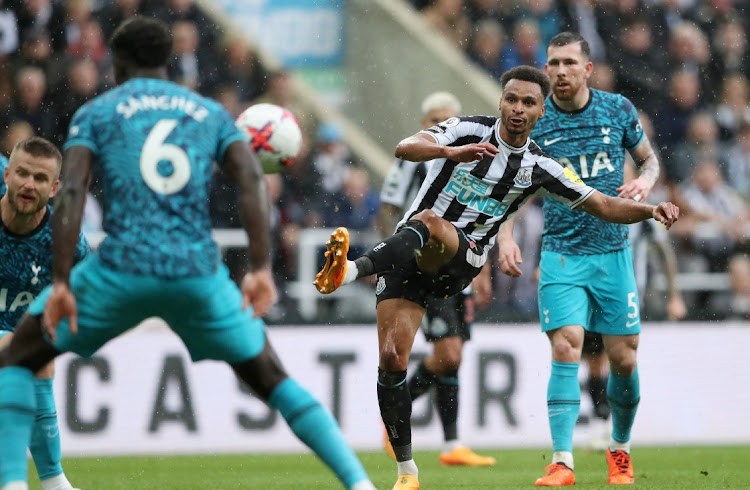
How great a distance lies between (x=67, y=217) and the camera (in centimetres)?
425

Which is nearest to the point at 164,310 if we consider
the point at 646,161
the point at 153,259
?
the point at 153,259

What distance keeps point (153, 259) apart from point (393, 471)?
4218mm

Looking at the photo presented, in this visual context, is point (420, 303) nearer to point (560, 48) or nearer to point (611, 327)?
point (611, 327)

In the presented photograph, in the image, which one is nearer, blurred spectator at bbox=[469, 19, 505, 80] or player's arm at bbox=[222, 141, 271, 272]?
player's arm at bbox=[222, 141, 271, 272]

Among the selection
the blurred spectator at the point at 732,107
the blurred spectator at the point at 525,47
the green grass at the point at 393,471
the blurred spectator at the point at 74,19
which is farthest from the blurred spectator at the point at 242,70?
the blurred spectator at the point at 732,107

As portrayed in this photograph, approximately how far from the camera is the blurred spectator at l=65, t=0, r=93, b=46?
1203 centimetres

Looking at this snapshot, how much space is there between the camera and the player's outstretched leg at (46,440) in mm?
5809

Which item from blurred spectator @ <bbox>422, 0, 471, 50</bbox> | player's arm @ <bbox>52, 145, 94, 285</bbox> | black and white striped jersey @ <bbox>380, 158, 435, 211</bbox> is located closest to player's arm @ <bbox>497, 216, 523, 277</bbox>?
black and white striped jersey @ <bbox>380, 158, 435, 211</bbox>

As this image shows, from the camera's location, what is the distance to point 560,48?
7.25 meters

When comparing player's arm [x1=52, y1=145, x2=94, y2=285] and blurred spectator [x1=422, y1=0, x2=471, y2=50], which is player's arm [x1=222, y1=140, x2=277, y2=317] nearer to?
player's arm [x1=52, y1=145, x2=94, y2=285]

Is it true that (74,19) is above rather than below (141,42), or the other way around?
above

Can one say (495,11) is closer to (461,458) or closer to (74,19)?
(74,19)

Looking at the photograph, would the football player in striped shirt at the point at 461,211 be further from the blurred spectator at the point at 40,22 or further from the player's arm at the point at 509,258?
the blurred spectator at the point at 40,22

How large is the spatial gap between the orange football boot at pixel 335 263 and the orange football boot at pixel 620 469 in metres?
2.32
